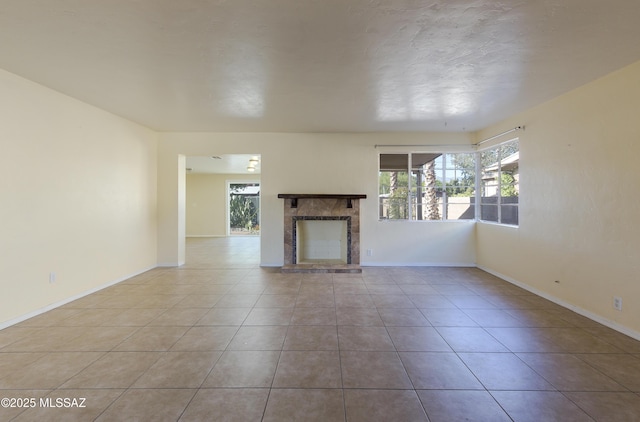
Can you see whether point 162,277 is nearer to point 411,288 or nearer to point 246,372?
point 246,372

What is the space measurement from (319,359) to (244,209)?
9103 millimetres

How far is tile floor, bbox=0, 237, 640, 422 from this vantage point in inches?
66.2

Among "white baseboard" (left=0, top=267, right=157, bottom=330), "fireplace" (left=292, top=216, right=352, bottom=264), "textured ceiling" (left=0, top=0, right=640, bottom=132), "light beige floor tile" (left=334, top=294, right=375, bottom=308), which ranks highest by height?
"textured ceiling" (left=0, top=0, right=640, bottom=132)

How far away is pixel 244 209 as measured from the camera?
10742 mm

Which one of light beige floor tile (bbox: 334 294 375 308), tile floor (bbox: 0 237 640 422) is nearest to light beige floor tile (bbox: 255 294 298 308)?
tile floor (bbox: 0 237 640 422)

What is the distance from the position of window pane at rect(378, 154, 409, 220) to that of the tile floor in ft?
6.37

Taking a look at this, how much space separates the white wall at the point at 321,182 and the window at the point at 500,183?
47 centimetres

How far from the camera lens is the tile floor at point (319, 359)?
66.2 inches

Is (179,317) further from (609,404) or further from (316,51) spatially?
(609,404)

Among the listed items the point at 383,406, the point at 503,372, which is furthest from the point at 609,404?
the point at 383,406

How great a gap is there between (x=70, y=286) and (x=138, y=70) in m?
2.74

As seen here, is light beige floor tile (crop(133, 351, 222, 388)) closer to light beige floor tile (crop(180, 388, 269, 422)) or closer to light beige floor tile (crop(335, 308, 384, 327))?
light beige floor tile (crop(180, 388, 269, 422))

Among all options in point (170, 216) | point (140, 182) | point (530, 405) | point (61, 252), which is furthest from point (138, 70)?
point (530, 405)

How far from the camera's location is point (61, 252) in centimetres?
333
